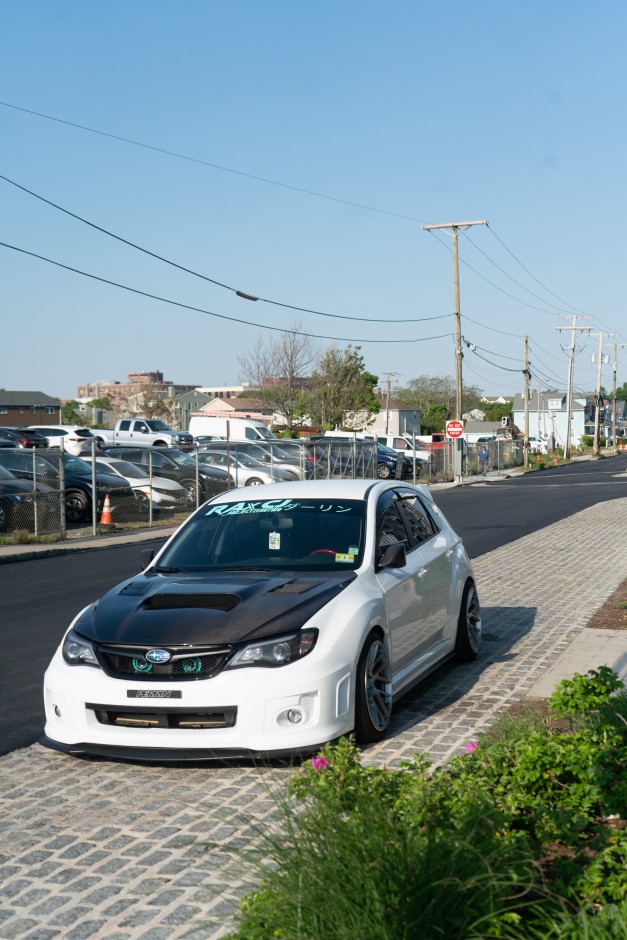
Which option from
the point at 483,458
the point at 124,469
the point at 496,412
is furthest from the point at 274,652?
the point at 496,412

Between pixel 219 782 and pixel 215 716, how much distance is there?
37cm

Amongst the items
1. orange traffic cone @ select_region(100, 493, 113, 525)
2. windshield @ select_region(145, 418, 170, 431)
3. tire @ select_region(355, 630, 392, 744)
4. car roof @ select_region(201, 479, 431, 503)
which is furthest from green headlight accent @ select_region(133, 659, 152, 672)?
windshield @ select_region(145, 418, 170, 431)

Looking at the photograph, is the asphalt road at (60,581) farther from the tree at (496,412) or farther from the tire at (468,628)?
the tree at (496,412)

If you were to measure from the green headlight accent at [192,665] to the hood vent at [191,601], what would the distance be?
0.39 metres

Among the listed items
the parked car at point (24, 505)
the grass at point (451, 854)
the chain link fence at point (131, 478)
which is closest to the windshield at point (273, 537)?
the grass at point (451, 854)

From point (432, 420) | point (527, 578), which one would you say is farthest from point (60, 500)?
point (432, 420)

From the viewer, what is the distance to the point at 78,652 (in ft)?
20.3

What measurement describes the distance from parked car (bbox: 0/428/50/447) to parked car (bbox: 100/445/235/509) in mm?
10003

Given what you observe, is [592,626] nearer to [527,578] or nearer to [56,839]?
[527,578]

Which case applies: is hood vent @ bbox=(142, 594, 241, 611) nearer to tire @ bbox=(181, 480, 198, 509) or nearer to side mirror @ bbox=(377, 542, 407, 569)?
side mirror @ bbox=(377, 542, 407, 569)

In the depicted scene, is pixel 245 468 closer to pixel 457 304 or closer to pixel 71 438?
pixel 71 438

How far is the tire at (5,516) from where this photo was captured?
22297 mm

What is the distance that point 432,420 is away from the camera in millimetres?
147375

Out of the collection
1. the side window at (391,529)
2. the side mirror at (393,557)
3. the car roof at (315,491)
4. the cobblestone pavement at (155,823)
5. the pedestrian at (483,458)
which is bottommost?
the pedestrian at (483,458)
